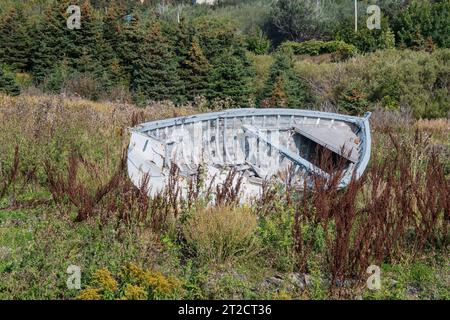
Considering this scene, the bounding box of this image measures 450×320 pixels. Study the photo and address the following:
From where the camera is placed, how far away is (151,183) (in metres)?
6.63

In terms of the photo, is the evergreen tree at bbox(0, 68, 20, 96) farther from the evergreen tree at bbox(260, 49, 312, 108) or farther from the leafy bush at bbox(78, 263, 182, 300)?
the leafy bush at bbox(78, 263, 182, 300)

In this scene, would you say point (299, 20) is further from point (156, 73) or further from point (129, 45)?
point (156, 73)

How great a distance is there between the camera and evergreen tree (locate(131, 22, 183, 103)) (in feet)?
69.9

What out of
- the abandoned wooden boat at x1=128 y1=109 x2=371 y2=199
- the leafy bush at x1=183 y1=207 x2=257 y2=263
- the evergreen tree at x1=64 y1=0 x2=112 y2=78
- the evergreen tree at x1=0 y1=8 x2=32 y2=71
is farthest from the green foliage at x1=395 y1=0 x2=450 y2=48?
the leafy bush at x1=183 y1=207 x2=257 y2=263

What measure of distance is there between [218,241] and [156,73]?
16972mm

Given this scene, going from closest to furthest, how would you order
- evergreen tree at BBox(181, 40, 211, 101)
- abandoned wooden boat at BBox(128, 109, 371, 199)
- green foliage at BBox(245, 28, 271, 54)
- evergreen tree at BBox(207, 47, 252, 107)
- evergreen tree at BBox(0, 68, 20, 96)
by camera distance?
abandoned wooden boat at BBox(128, 109, 371, 199), evergreen tree at BBox(0, 68, 20, 96), evergreen tree at BBox(207, 47, 252, 107), evergreen tree at BBox(181, 40, 211, 101), green foliage at BBox(245, 28, 271, 54)

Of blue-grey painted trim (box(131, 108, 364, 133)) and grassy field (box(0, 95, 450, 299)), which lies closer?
grassy field (box(0, 95, 450, 299))

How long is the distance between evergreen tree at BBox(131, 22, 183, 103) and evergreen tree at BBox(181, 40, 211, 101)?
1.40 feet

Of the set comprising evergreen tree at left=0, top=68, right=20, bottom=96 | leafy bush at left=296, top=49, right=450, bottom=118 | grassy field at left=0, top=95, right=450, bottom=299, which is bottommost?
leafy bush at left=296, top=49, right=450, bottom=118

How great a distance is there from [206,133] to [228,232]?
4622mm

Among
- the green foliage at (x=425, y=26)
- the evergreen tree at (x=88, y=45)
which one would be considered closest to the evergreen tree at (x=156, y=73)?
the evergreen tree at (x=88, y=45)

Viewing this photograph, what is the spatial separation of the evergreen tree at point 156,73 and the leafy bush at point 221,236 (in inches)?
622
